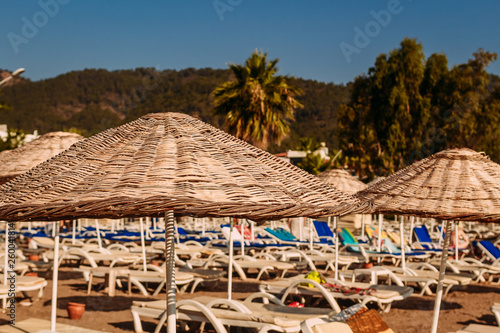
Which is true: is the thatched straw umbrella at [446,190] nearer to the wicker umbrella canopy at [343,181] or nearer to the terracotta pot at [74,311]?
the terracotta pot at [74,311]

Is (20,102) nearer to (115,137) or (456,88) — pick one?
(456,88)

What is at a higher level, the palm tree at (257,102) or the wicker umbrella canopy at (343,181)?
the palm tree at (257,102)

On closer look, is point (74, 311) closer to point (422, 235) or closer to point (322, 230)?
point (322, 230)

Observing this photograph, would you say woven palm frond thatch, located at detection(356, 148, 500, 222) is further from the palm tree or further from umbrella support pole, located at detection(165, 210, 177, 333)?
the palm tree

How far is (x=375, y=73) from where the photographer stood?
36188mm

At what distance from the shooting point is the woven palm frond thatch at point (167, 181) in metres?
2.35

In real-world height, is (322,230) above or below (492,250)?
above

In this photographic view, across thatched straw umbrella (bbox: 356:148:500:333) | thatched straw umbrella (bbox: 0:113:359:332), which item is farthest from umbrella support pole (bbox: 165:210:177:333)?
thatched straw umbrella (bbox: 356:148:500:333)

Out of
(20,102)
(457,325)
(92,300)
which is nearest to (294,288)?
(457,325)

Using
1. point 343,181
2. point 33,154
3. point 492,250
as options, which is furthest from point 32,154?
point 492,250

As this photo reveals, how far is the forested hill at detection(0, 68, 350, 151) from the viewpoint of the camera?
2761 inches

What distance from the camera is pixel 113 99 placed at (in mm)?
93312

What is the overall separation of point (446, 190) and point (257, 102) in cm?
1807

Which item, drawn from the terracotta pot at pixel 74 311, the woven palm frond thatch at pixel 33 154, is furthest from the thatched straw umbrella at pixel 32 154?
the terracotta pot at pixel 74 311
